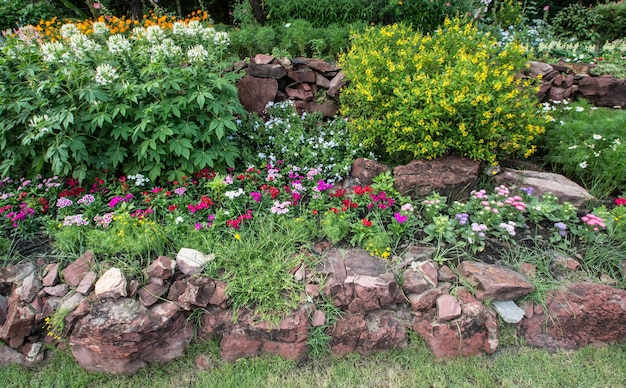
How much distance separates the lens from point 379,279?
2.74 m

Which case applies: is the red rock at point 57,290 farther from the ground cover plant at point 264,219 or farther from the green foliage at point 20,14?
the green foliage at point 20,14

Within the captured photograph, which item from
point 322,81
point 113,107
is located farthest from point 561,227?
point 113,107

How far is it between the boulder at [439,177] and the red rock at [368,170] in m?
0.19

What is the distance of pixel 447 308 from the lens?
2684mm

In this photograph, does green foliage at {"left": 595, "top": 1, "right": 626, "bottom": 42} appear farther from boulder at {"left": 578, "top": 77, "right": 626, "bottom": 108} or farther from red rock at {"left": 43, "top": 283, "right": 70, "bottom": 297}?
red rock at {"left": 43, "top": 283, "right": 70, "bottom": 297}

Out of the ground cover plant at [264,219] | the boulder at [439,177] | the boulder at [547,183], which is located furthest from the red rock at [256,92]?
the boulder at [547,183]

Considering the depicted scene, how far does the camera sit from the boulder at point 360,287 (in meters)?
2.70

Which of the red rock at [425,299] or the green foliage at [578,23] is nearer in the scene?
the red rock at [425,299]

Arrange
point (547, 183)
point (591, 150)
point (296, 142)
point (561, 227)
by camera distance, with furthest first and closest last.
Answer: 1. point (296, 142)
2. point (591, 150)
3. point (547, 183)
4. point (561, 227)

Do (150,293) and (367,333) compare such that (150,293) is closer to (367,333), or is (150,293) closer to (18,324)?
(18,324)

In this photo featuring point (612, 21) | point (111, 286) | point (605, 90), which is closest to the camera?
point (111, 286)

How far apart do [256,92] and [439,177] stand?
2376mm

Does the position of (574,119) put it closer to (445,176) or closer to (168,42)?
(445,176)

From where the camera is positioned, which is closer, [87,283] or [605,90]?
[87,283]
